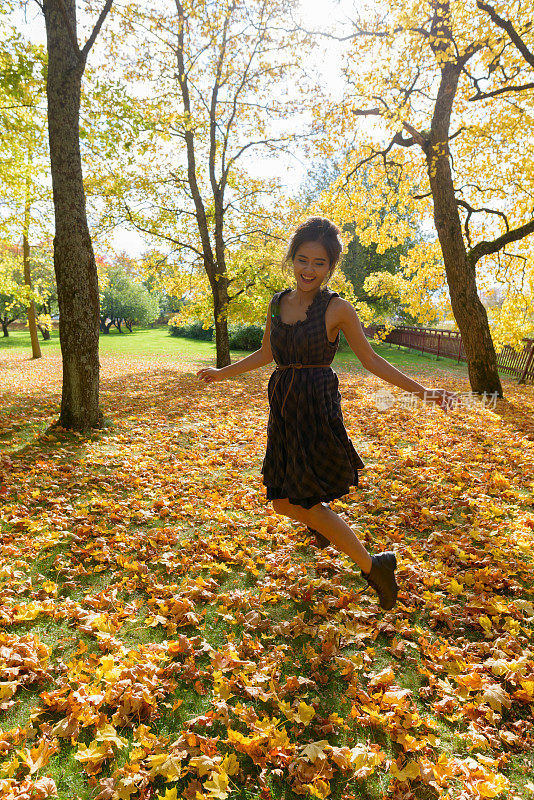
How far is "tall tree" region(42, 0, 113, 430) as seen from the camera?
5.79 meters

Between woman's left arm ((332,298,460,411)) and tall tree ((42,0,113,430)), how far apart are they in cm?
488

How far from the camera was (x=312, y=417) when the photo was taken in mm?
2518

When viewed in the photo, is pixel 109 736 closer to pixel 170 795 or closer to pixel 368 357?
pixel 170 795

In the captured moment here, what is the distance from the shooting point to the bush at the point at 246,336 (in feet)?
89.1

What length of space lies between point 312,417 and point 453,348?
25612mm

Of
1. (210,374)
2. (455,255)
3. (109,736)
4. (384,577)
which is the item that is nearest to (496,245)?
(455,255)

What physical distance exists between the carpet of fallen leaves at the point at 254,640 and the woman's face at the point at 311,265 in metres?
2.12

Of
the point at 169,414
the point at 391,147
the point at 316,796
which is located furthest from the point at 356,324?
the point at 391,147

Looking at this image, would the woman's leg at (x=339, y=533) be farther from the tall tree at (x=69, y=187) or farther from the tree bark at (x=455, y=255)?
the tree bark at (x=455, y=255)

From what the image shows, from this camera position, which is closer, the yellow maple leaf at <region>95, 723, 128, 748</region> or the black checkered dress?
the yellow maple leaf at <region>95, 723, 128, 748</region>

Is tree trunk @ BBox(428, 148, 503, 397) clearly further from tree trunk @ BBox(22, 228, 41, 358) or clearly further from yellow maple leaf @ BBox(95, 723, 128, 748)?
tree trunk @ BBox(22, 228, 41, 358)

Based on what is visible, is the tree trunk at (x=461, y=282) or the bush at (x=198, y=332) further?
the bush at (x=198, y=332)

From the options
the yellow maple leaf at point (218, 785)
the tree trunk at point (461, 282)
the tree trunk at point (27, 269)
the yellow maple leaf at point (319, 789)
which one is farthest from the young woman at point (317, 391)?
the tree trunk at point (27, 269)

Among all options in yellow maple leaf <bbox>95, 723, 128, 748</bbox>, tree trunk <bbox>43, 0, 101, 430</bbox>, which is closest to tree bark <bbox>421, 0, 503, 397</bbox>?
tree trunk <bbox>43, 0, 101, 430</bbox>
